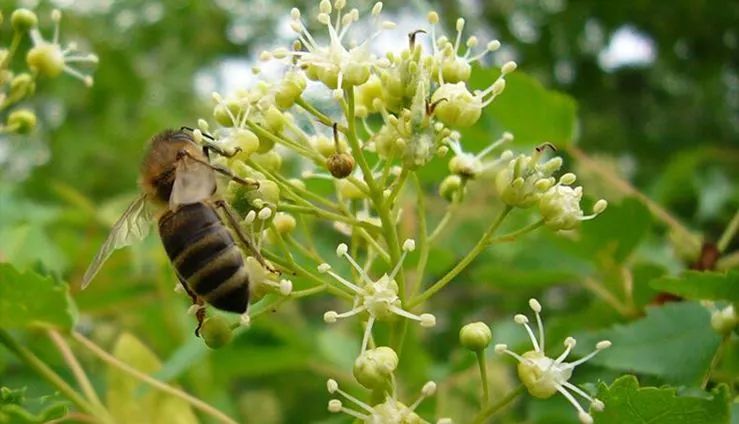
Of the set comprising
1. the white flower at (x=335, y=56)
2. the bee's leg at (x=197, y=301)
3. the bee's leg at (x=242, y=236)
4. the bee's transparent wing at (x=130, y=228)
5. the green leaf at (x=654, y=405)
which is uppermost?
the white flower at (x=335, y=56)

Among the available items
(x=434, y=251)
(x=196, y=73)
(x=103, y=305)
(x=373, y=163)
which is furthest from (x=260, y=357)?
(x=196, y=73)

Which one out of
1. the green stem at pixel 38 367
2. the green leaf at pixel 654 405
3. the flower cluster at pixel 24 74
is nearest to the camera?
the green leaf at pixel 654 405

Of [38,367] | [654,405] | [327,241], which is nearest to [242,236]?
[38,367]

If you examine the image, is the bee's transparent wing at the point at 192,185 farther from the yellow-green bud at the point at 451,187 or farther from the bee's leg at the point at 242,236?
the yellow-green bud at the point at 451,187

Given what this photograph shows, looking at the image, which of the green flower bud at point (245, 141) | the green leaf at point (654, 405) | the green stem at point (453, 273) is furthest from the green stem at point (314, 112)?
the green leaf at point (654, 405)

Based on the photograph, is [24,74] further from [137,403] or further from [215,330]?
[215,330]

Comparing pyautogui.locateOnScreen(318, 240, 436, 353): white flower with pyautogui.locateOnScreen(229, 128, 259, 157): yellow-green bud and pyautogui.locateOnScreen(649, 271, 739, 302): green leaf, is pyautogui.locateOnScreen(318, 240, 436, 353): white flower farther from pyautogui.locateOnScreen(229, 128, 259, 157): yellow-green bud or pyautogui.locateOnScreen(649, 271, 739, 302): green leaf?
pyautogui.locateOnScreen(649, 271, 739, 302): green leaf
